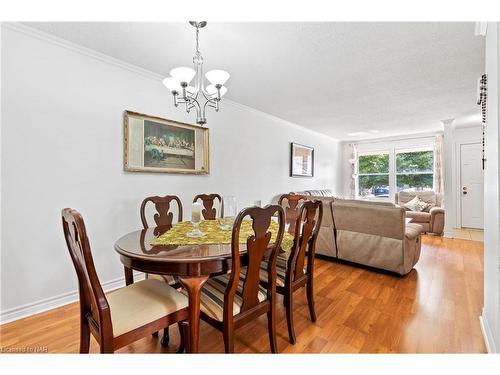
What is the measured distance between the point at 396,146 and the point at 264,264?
20.1ft

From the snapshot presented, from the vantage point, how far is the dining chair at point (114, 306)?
1077mm

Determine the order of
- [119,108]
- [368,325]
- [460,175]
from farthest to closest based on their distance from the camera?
[460,175] → [119,108] → [368,325]

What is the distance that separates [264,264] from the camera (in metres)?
1.94

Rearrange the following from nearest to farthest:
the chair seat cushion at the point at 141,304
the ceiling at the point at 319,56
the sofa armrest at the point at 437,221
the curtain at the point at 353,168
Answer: the chair seat cushion at the point at 141,304
the ceiling at the point at 319,56
the sofa armrest at the point at 437,221
the curtain at the point at 353,168

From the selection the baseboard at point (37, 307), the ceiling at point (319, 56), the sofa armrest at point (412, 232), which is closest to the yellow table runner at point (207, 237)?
the baseboard at point (37, 307)

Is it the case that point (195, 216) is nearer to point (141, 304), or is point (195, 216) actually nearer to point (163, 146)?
point (141, 304)

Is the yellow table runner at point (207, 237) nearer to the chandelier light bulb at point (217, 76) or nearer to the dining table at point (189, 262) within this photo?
the dining table at point (189, 262)

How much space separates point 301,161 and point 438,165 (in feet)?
10.8

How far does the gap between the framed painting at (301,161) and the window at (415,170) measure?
2.53 m

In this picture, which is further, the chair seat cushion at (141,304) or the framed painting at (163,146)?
the framed painting at (163,146)

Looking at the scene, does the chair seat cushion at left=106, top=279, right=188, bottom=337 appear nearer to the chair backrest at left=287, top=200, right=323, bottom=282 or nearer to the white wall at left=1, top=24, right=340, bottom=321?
the chair backrest at left=287, top=200, right=323, bottom=282

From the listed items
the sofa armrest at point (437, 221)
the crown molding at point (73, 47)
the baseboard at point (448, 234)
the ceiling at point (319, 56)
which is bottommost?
the baseboard at point (448, 234)
